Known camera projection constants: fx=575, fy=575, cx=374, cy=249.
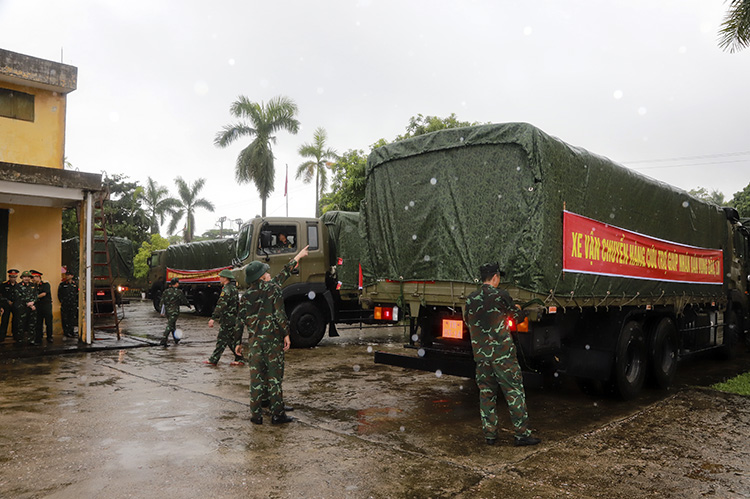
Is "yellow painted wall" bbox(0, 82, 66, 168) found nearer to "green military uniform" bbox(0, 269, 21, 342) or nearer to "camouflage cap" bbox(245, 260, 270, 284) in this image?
"green military uniform" bbox(0, 269, 21, 342)

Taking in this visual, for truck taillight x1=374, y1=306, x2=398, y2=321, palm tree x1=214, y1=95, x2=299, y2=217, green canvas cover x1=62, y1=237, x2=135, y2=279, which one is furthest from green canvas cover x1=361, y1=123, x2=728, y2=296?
palm tree x1=214, y1=95, x2=299, y2=217

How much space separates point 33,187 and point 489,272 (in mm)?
9778

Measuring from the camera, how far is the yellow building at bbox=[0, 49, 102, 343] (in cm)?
1312

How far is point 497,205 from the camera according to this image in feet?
19.9

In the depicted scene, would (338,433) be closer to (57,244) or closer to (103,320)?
(57,244)

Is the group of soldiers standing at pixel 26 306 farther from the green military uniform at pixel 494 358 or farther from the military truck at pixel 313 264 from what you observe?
the green military uniform at pixel 494 358

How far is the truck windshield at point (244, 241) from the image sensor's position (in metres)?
11.7

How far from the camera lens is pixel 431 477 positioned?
14.0ft

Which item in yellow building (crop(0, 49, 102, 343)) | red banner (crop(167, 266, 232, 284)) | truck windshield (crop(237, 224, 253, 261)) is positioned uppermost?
yellow building (crop(0, 49, 102, 343))

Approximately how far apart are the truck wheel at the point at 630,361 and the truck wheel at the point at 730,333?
3956 mm

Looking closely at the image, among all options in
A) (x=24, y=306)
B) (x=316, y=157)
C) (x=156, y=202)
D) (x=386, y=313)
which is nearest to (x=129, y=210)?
(x=156, y=202)

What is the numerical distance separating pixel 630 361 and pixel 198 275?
17.5 meters

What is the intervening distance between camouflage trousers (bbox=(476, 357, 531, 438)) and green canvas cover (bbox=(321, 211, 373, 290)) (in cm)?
663

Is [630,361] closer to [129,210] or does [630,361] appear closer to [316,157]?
[316,157]
